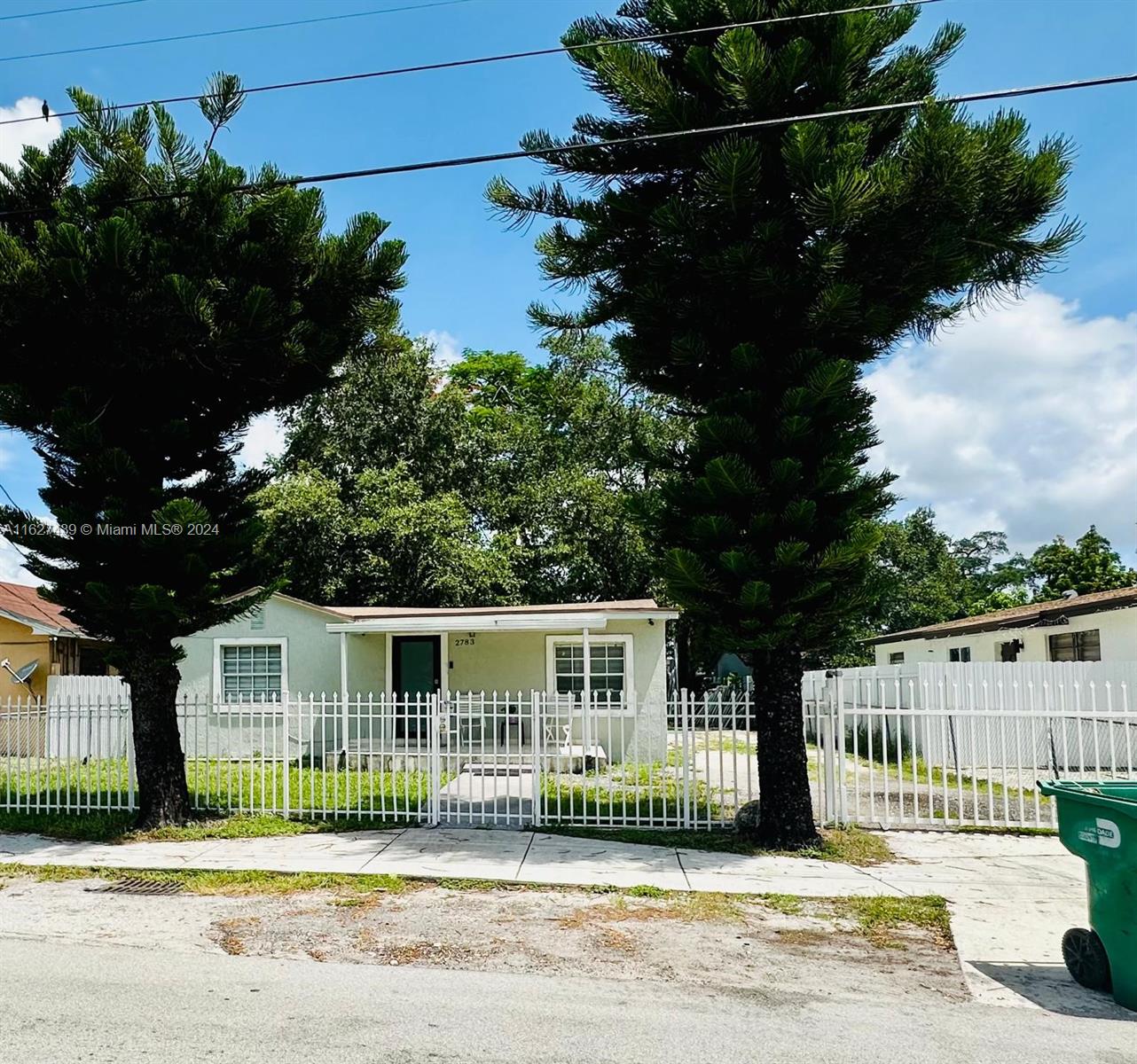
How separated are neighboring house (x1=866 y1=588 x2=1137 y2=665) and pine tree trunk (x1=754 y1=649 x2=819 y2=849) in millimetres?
9054

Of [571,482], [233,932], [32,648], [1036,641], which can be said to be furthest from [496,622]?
[571,482]

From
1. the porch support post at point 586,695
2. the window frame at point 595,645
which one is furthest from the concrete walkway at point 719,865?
the window frame at point 595,645

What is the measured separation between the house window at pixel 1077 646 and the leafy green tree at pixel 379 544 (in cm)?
1393

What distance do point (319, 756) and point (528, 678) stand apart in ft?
13.7

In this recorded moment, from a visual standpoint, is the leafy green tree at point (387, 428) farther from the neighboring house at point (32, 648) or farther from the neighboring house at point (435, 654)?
the neighboring house at point (435, 654)

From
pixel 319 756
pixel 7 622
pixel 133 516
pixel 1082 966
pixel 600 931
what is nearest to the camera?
pixel 1082 966

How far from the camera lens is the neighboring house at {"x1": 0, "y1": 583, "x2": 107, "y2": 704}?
20.0 meters

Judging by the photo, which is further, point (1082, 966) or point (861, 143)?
point (861, 143)

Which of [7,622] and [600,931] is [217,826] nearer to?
[600,931]

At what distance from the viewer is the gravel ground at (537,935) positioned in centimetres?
609

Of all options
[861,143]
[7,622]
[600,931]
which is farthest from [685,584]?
[7,622]

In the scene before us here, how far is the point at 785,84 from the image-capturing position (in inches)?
356

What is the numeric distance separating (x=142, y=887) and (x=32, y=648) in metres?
14.3

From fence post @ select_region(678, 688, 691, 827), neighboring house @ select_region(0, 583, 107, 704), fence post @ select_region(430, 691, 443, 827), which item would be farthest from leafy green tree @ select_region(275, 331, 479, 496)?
fence post @ select_region(678, 688, 691, 827)
